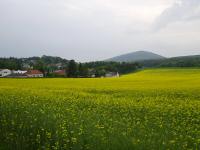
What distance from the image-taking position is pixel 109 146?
31.1 ft

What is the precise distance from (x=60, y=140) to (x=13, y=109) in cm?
552

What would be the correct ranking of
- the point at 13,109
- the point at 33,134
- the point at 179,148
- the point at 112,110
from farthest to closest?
1. the point at 112,110
2. the point at 13,109
3. the point at 33,134
4. the point at 179,148

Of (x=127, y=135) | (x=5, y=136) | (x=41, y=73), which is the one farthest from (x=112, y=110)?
(x=41, y=73)

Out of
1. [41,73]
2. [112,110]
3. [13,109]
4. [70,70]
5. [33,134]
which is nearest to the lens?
[33,134]

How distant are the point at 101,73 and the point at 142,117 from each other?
122 metres

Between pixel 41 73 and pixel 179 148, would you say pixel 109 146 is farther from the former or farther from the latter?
pixel 41 73

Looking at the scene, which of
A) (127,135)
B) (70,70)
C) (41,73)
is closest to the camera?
(127,135)

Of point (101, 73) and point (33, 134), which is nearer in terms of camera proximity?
point (33, 134)

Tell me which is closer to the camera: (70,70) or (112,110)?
(112,110)

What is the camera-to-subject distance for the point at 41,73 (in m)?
131

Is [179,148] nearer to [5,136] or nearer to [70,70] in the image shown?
[5,136]

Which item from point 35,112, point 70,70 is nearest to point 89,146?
point 35,112

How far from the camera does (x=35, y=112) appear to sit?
14.3m

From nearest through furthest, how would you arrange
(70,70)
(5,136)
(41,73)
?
→ 1. (5,136)
2. (70,70)
3. (41,73)
